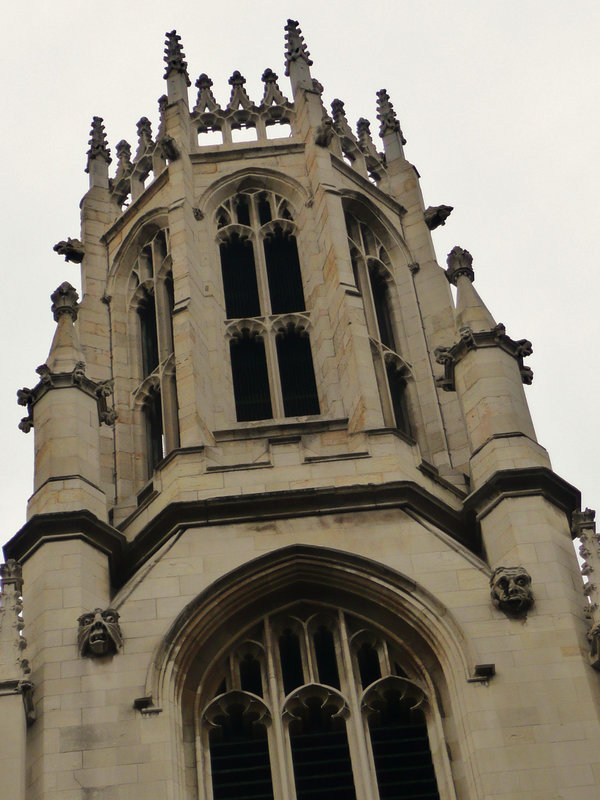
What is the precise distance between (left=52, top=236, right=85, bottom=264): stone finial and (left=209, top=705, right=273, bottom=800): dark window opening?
423 inches

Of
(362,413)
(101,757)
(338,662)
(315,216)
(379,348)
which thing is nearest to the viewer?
(101,757)

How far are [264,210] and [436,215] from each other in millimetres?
2813

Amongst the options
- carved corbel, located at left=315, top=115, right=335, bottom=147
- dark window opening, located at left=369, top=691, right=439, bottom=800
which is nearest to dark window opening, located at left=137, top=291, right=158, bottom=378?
carved corbel, located at left=315, top=115, right=335, bottom=147

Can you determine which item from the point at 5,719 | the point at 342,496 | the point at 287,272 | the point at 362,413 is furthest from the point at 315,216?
the point at 5,719

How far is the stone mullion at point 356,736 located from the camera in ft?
68.4

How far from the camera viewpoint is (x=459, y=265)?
1072 inches

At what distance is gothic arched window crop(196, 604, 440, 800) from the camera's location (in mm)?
21031

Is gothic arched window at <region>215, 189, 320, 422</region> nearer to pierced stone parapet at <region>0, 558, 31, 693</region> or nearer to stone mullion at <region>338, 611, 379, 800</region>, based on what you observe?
stone mullion at <region>338, 611, 379, 800</region>

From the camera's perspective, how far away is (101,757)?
20.5 metres

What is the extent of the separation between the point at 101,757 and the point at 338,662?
3129 mm

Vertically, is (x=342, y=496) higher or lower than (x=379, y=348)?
lower

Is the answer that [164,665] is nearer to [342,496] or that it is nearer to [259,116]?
[342,496]

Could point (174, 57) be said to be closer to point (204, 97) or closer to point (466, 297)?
point (204, 97)

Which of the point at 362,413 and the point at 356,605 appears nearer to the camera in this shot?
the point at 356,605
